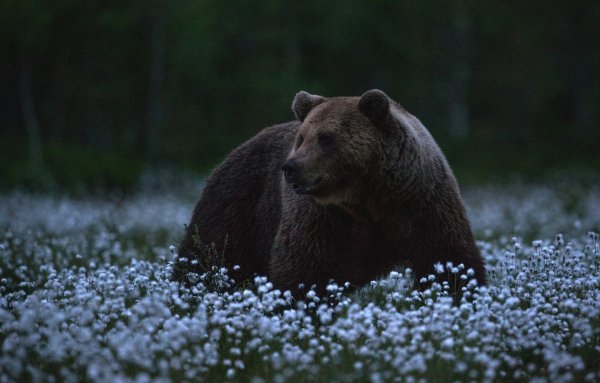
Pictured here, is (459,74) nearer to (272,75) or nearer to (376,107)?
(272,75)

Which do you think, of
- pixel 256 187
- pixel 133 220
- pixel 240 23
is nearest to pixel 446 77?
pixel 240 23

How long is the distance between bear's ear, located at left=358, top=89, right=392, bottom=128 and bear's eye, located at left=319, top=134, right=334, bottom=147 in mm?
387

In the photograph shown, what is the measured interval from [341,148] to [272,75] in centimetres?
2361

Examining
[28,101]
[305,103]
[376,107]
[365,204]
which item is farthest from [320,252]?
[28,101]

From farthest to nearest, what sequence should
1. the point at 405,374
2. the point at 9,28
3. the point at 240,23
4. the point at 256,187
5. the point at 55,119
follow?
1. the point at 240,23
2. the point at 55,119
3. the point at 9,28
4. the point at 256,187
5. the point at 405,374

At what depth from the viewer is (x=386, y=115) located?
19.5ft

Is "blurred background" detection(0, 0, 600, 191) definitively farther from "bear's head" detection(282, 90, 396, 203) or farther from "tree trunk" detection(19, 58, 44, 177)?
"bear's head" detection(282, 90, 396, 203)

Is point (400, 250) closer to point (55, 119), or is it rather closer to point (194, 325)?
point (194, 325)

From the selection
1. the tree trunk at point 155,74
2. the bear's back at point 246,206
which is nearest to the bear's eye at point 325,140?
the bear's back at point 246,206

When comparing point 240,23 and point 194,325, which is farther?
point 240,23

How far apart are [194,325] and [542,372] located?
83.2 inches

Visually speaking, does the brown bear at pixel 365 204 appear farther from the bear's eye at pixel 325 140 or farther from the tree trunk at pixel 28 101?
the tree trunk at pixel 28 101

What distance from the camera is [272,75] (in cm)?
2895

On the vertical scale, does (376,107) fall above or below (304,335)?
above
